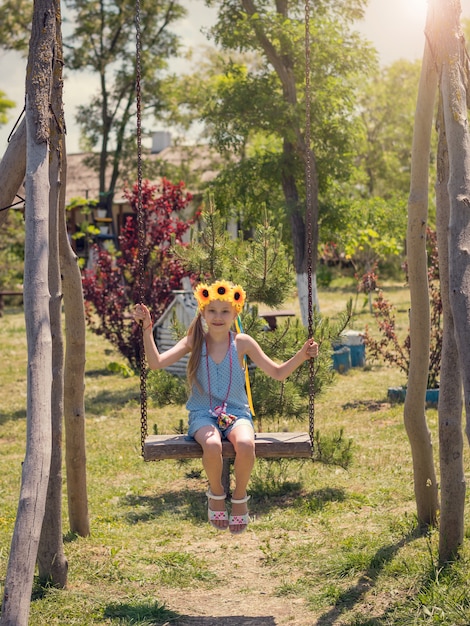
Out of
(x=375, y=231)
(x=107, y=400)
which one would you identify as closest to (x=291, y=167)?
(x=107, y=400)

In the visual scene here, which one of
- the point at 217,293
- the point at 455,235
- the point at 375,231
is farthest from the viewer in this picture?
the point at 375,231

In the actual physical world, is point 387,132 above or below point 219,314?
above

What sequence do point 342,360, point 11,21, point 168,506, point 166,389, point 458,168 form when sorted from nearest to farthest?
point 458,168, point 168,506, point 166,389, point 342,360, point 11,21

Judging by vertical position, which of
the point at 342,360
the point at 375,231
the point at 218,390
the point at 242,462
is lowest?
the point at 342,360

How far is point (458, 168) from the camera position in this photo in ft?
14.8

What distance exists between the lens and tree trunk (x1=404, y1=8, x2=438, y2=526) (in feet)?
19.1

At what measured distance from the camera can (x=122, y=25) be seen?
29.2 m

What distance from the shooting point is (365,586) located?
5.13m

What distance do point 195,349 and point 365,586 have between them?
1.63 meters

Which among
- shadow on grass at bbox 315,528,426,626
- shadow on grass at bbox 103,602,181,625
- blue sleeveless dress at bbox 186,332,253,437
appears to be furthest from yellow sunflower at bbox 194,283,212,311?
shadow on grass at bbox 315,528,426,626

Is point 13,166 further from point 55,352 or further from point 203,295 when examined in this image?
point 203,295

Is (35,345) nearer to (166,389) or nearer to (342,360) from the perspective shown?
(166,389)

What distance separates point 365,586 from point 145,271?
28.0ft

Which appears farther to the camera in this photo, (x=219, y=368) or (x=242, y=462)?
(x=219, y=368)
